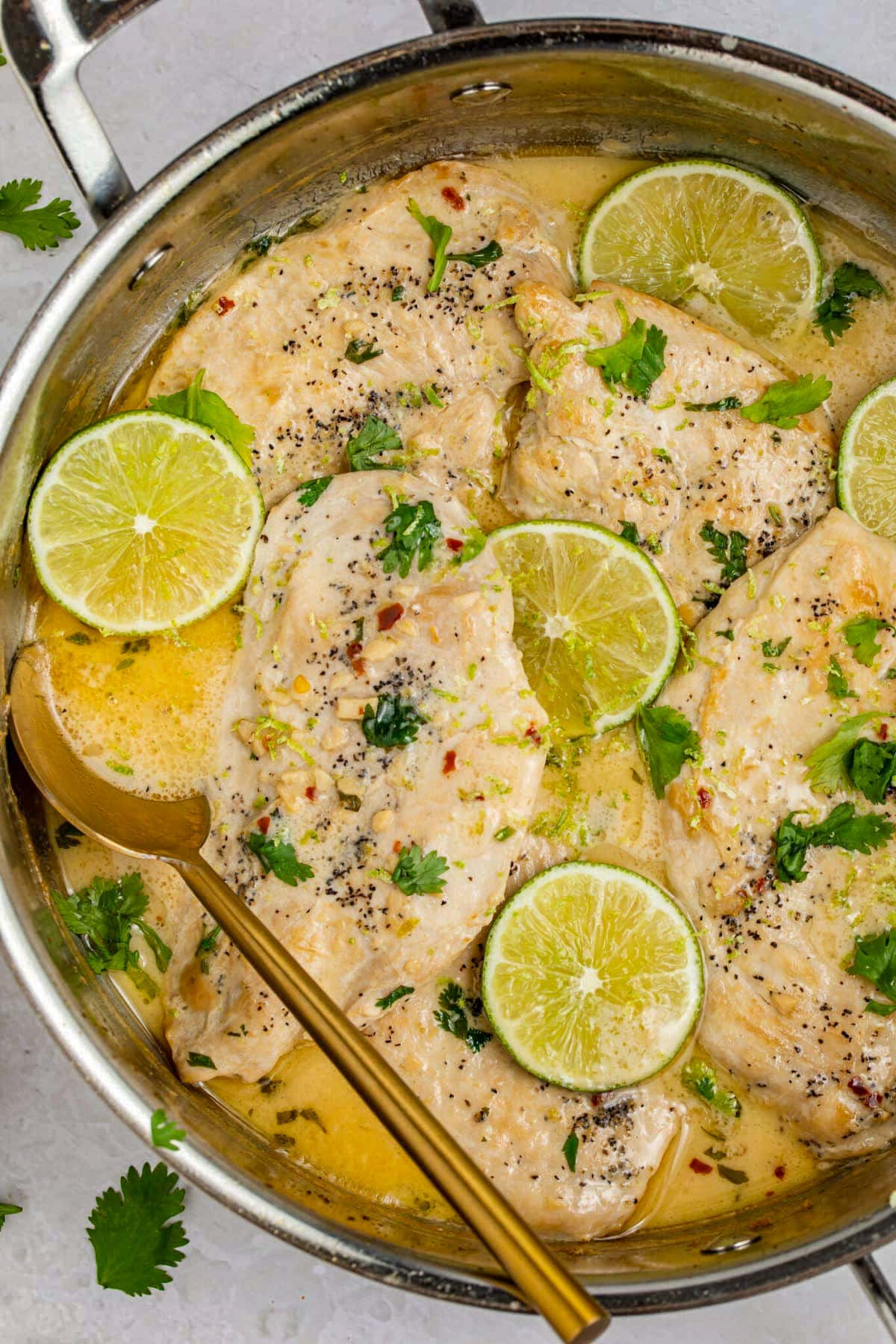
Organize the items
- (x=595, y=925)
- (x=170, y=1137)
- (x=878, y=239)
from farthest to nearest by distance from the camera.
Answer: (x=878, y=239) → (x=595, y=925) → (x=170, y=1137)

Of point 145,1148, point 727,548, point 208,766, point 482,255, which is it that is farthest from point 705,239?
point 145,1148

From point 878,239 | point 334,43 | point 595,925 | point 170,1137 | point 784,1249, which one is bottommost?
point 784,1249

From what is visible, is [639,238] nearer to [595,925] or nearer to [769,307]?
[769,307]

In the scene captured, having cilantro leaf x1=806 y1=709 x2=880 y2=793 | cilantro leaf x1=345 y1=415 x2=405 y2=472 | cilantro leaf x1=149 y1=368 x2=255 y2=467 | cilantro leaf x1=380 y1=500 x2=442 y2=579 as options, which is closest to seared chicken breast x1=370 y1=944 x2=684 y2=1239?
cilantro leaf x1=806 y1=709 x2=880 y2=793

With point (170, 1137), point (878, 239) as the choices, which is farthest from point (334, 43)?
point (170, 1137)

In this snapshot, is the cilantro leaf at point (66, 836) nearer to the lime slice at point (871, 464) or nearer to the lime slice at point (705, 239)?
the lime slice at point (705, 239)
